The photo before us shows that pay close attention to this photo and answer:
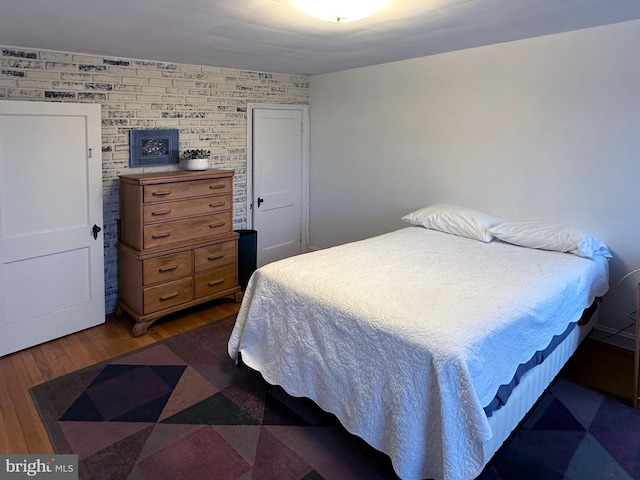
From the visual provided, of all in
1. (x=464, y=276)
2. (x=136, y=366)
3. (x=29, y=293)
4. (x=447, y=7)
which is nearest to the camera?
(x=447, y=7)

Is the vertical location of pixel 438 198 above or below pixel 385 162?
below

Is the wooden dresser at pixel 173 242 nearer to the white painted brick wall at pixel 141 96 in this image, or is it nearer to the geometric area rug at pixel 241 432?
the white painted brick wall at pixel 141 96

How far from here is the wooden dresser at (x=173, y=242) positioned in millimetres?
3645

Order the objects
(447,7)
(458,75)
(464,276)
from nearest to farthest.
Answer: (447,7) → (464,276) → (458,75)

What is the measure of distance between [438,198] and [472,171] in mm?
414

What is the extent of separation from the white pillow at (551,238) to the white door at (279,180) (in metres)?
2.51

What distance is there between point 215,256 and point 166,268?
482 mm

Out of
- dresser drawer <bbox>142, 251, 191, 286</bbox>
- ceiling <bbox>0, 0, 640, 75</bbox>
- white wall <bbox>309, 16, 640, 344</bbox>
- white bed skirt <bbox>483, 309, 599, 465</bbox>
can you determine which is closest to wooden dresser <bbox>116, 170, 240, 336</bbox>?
dresser drawer <bbox>142, 251, 191, 286</bbox>

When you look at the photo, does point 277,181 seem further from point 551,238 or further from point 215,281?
point 551,238

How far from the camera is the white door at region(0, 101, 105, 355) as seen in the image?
10.5 feet

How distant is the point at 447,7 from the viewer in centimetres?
244

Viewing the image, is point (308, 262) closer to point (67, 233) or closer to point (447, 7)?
point (447, 7)

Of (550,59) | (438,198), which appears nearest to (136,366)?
(438,198)

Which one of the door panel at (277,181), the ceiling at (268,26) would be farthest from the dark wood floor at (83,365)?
the ceiling at (268,26)
